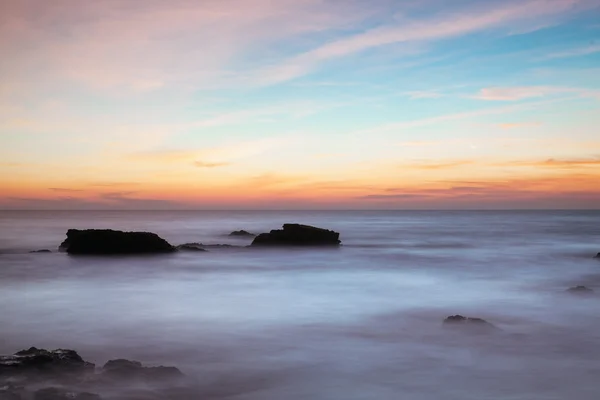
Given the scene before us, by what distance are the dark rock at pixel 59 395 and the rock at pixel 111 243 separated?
72.0 feet

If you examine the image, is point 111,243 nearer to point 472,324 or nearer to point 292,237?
point 292,237

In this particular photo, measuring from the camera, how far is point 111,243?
28172mm

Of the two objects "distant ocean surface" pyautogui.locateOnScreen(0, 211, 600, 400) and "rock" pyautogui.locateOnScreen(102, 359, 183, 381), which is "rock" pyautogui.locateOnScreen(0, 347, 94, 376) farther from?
"distant ocean surface" pyautogui.locateOnScreen(0, 211, 600, 400)

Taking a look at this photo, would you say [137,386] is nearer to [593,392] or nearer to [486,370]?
[486,370]

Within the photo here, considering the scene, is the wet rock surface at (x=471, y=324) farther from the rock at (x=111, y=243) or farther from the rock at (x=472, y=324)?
the rock at (x=111, y=243)

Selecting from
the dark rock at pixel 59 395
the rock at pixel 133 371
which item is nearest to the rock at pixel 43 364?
the rock at pixel 133 371

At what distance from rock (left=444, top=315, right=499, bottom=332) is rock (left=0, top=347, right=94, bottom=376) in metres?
8.25

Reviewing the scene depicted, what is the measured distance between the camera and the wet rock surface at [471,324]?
40.3 feet

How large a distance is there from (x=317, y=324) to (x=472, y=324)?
12.5 ft

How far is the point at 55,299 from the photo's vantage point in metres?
17.0

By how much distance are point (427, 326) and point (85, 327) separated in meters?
8.44

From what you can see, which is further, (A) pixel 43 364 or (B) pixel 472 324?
(B) pixel 472 324

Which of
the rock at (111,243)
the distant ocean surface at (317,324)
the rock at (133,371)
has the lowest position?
the distant ocean surface at (317,324)

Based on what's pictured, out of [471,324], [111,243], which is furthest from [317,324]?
[111,243]
